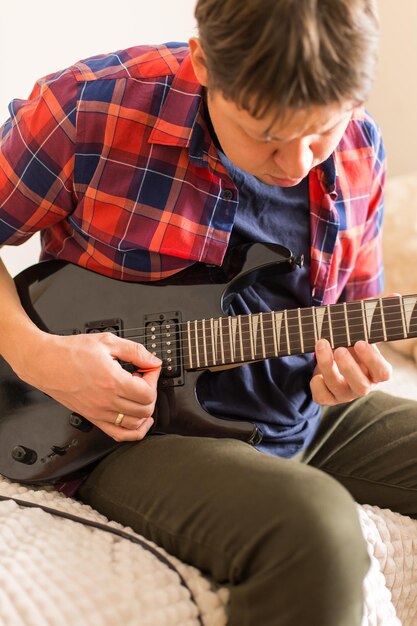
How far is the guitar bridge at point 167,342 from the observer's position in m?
1.05

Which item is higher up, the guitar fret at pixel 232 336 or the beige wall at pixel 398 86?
the guitar fret at pixel 232 336

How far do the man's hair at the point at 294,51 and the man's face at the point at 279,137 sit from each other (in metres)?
0.02

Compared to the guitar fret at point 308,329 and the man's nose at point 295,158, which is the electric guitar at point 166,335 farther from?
the man's nose at point 295,158

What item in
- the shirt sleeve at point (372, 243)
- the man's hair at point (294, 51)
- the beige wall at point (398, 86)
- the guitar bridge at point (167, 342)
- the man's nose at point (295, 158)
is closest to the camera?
the man's hair at point (294, 51)

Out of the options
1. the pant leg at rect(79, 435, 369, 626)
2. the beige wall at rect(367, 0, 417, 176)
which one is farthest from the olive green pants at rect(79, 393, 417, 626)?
the beige wall at rect(367, 0, 417, 176)

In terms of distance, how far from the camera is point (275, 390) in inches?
43.4

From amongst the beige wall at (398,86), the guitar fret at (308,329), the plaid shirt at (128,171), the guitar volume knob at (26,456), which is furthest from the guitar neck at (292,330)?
the beige wall at (398,86)

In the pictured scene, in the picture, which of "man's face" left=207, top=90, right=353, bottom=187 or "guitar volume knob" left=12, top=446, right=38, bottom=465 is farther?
"guitar volume knob" left=12, top=446, right=38, bottom=465

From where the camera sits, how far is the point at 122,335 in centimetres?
108

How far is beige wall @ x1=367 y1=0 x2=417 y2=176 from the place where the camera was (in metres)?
1.91

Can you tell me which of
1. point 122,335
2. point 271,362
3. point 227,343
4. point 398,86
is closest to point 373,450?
point 271,362

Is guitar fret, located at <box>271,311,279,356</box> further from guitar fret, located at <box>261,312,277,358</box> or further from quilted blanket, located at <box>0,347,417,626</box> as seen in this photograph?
quilted blanket, located at <box>0,347,417,626</box>

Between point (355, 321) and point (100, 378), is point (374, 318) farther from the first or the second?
point (100, 378)

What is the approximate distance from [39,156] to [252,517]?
57 centimetres
